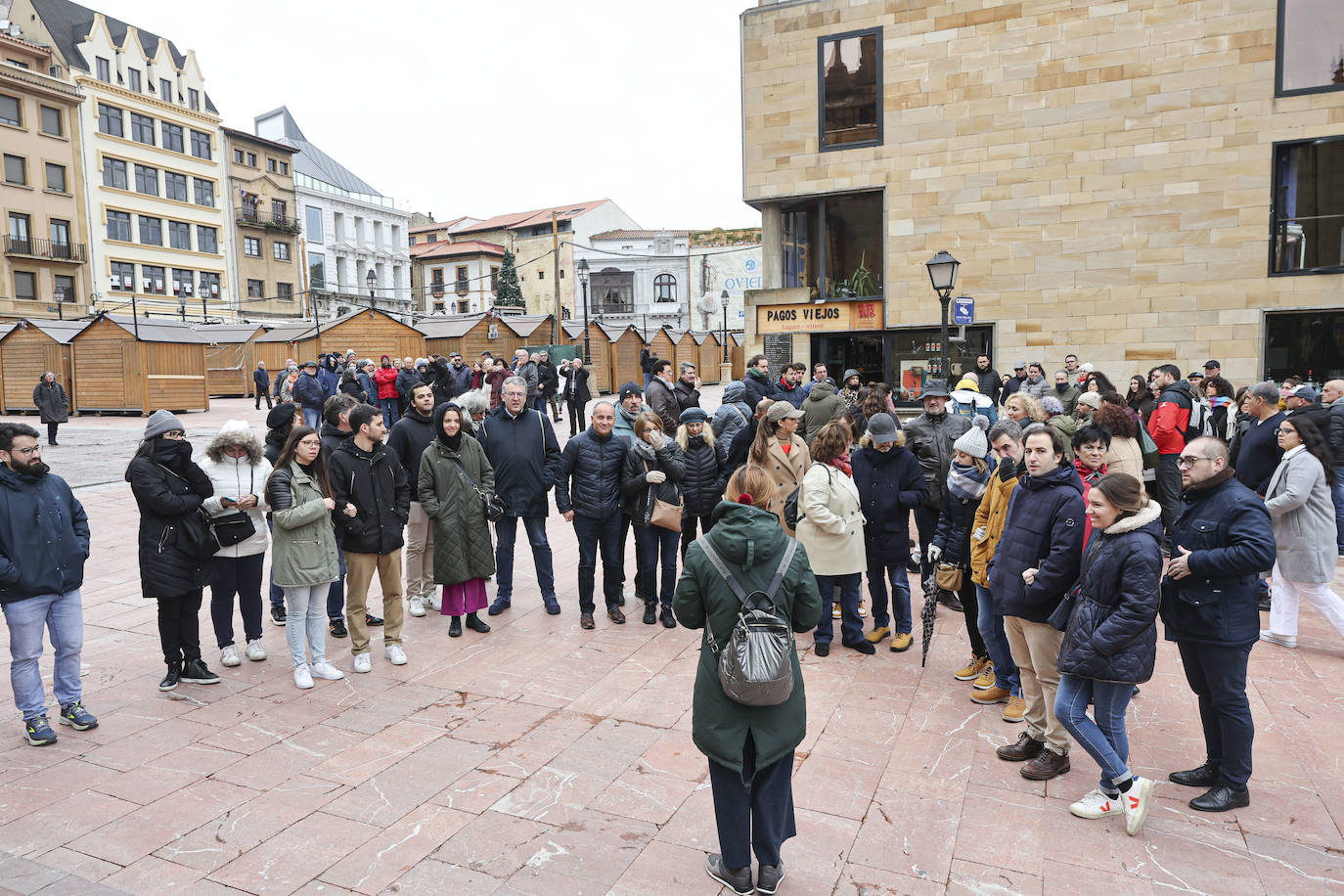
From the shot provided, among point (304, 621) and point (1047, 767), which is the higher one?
point (304, 621)

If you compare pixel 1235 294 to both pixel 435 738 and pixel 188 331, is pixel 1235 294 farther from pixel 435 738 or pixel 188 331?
pixel 188 331

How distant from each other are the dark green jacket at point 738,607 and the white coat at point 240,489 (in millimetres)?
3721

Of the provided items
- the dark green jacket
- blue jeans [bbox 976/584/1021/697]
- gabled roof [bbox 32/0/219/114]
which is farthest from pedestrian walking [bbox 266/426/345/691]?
gabled roof [bbox 32/0/219/114]

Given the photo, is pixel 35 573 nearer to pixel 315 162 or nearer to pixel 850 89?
pixel 850 89

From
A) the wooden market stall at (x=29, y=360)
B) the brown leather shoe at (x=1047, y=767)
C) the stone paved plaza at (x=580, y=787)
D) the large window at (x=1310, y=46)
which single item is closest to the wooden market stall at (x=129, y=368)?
the wooden market stall at (x=29, y=360)

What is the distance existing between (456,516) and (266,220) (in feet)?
188

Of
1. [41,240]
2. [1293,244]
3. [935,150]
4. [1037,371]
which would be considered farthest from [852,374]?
[41,240]

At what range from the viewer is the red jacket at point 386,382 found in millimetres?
16203

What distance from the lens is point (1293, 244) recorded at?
53.5 feet

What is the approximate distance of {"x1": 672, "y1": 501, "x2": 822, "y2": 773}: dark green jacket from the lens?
10.6 ft

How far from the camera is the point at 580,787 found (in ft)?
14.0

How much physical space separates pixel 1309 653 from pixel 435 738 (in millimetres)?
6191

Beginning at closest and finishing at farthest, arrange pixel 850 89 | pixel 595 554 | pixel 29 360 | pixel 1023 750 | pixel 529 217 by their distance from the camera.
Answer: pixel 1023 750 < pixel 595 554 < pixel 850 89 < pixel 29 360 < pixel 529 217

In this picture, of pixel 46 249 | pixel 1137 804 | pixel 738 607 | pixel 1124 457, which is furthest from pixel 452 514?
pixel 46 249
